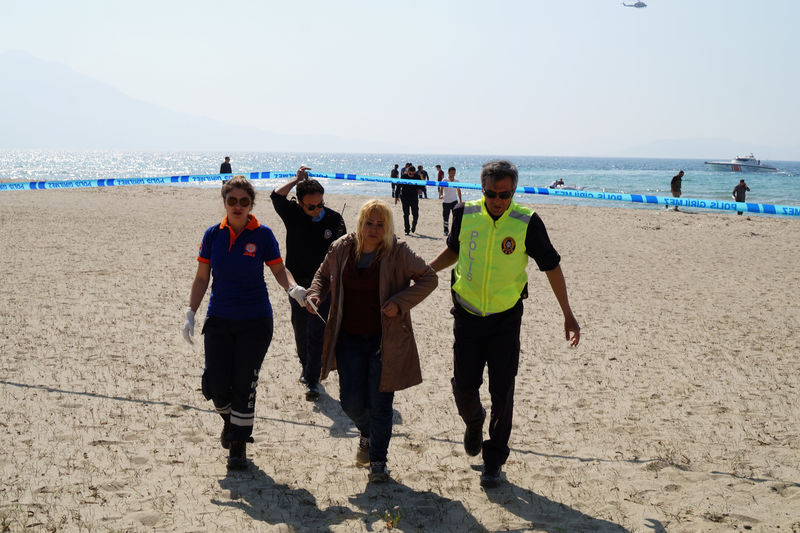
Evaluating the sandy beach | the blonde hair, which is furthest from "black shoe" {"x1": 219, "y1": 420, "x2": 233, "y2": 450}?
the blonde hair

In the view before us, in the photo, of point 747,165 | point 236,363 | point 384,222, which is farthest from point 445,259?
point 747,165

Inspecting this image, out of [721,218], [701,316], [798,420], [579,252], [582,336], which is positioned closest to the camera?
[798,420]

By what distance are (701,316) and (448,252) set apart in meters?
5.85

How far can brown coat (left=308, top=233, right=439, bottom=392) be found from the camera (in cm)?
400

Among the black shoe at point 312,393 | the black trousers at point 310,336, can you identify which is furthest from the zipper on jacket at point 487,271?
the black shoe at point 312,393

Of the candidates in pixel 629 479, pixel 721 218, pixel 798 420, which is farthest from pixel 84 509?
pixel 721 218

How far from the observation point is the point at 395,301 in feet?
12.9

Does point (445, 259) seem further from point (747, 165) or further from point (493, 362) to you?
point (747, 165)

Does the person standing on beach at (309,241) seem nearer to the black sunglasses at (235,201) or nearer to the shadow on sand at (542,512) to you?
the black sunglasses at (235,201)

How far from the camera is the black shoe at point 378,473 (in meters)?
4.17

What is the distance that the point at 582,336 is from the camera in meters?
7.88

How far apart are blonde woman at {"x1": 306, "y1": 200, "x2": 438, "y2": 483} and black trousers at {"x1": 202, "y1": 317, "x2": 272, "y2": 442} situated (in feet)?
1.40

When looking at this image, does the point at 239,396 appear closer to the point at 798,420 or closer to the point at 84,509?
the point at 84,509

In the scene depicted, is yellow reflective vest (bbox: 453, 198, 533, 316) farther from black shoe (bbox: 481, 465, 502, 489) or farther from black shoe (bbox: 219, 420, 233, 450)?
black shoe (bbox: 219, 420, 233, 450)
